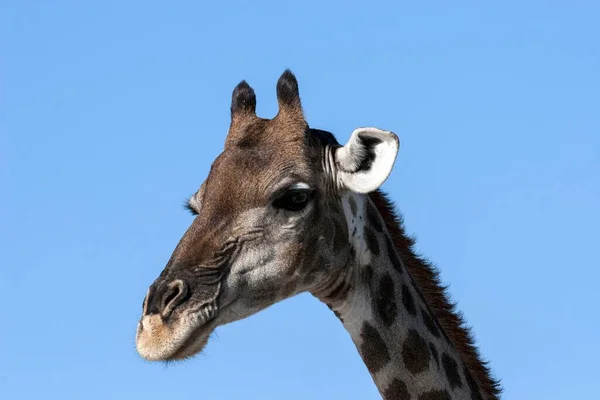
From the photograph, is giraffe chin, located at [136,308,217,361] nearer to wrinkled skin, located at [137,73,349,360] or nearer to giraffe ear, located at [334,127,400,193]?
wrinkled skin, located at [137,73,349,360]

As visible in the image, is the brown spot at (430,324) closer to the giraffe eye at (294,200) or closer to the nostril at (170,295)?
the giraffe eye at (294,200)

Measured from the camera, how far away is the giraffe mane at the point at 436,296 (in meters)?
12.9

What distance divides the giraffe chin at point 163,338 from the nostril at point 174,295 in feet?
0.45

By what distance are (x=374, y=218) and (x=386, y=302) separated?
1.07 m

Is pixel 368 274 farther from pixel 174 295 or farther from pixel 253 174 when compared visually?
pixel 174 295

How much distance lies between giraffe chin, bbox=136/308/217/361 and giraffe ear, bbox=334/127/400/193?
7.97 feet

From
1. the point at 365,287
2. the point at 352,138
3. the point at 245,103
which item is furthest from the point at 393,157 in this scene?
the point at 245,103

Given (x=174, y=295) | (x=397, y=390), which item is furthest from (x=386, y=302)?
(x=174, y=295)

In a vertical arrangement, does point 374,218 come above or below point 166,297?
above

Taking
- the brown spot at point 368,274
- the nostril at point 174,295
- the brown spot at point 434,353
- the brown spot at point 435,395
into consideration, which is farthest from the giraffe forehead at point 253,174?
the brown spot at point 435,395

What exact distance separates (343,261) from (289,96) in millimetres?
2045

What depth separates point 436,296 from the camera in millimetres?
13180

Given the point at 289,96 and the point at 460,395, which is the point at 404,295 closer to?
the point at 460,395

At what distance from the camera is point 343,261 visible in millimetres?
12305
